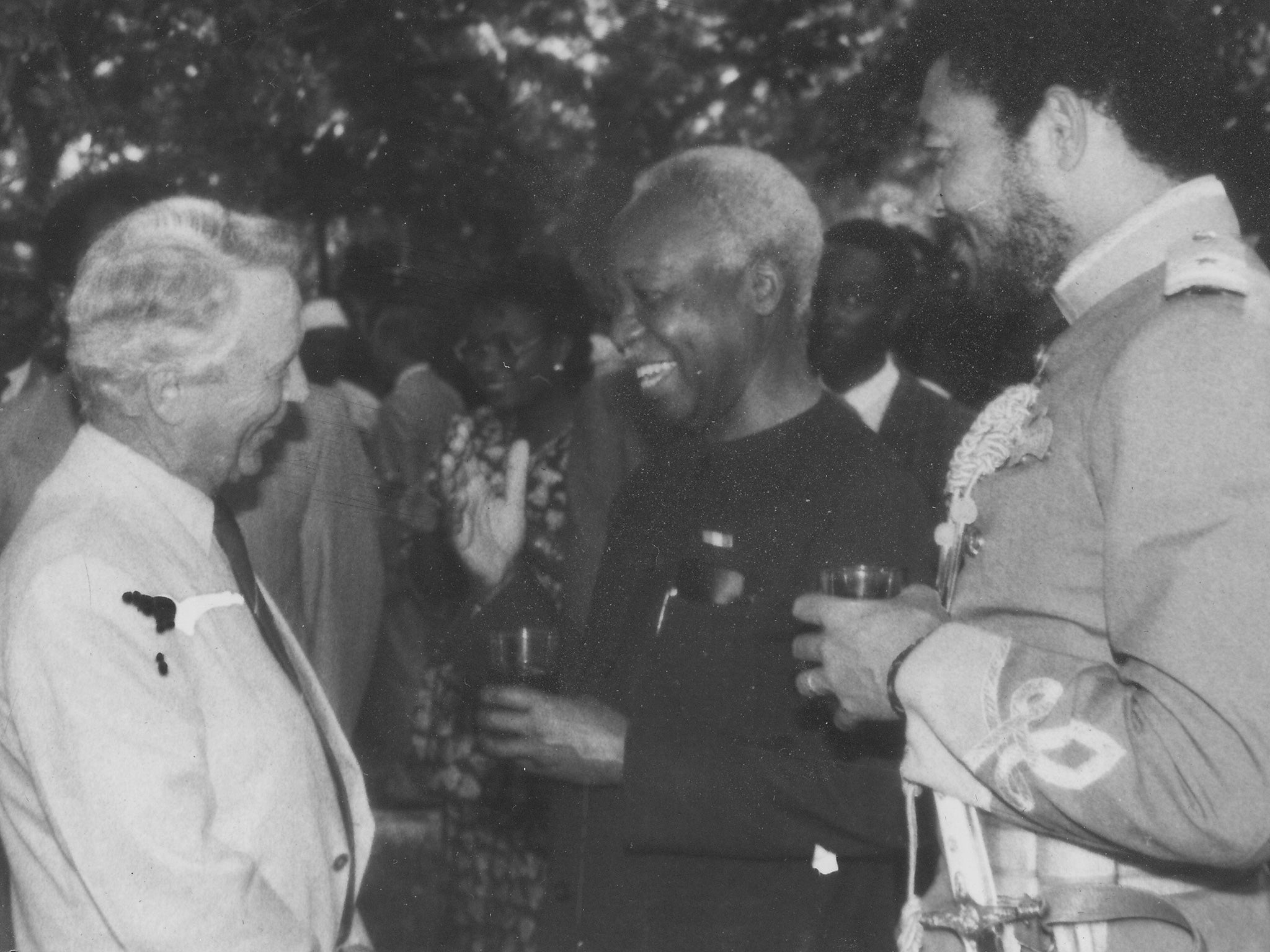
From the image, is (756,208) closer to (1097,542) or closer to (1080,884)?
(1097,542)

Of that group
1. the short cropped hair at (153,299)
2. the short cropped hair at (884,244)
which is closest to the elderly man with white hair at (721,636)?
Answer: the short cropped hair at (153,299)

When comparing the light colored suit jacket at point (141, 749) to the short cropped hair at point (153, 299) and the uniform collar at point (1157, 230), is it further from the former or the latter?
the uniform collar at point (1157, 230)

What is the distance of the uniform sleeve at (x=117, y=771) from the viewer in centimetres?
185

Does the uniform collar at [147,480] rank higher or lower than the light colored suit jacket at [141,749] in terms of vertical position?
higher

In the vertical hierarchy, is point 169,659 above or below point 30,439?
below

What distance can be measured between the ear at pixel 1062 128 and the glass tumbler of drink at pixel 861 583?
515 mm

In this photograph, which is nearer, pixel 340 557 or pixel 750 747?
pixel 750 747

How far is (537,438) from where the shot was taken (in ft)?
13.9

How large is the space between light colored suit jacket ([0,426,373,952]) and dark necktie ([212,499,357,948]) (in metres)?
0.06

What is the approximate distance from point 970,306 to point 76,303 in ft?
3.81

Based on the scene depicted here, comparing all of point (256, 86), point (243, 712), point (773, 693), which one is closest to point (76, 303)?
point (243, 712)

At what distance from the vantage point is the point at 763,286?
8.57ft

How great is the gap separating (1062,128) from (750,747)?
97 centimetres

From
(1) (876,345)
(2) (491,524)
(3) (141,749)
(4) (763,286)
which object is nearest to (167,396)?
(3) (141,749)
